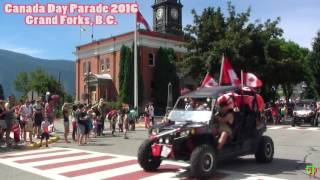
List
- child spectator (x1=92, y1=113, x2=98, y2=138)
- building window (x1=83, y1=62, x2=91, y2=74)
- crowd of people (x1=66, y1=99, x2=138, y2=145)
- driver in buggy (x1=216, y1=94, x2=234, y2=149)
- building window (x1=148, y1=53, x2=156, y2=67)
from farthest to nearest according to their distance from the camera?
building window (x1=83, y1=62, x2=91, y2=74) < building window (x1=148, y1=53, x2=156, y2=67) < child spectator (x1=92, y1=113, x2=98, y2=138) < crowd of people (x1=66, y1=99, x2=138, y2=145) < driver in buggy (x1=216, y1=94, x2=234, y2=149)

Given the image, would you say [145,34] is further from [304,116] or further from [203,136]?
[203,136]

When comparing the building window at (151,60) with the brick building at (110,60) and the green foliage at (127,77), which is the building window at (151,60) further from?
the green foliage at (127,77)

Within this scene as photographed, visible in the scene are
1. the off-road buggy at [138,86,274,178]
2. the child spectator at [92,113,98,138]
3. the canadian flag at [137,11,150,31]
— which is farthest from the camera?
the canadian flag at [137,11,150,31]

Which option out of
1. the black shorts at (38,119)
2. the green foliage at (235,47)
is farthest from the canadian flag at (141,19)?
the black shorts at (38,119)

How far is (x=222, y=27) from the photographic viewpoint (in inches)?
1523

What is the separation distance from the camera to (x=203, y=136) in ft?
35.2

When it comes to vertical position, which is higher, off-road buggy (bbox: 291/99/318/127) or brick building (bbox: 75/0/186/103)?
brick building (bbox: 75/0/186/103)

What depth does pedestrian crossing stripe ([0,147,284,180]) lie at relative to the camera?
10852 mm

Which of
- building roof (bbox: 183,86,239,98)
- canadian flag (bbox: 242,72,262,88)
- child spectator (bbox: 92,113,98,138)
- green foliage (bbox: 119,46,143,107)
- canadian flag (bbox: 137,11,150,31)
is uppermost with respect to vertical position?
canadian flag (bbox: 137,11,150,31)

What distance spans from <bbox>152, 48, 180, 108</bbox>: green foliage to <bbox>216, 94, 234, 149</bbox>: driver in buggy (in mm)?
40292

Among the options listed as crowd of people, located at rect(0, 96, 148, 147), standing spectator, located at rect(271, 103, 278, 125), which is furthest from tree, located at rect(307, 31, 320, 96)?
crowd of people, located at rect(0, 96, 148, 147)

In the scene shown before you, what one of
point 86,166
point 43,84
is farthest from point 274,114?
point 43,84

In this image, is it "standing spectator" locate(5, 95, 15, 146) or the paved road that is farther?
"standing spectator" locate(5, 95, 15, 146)

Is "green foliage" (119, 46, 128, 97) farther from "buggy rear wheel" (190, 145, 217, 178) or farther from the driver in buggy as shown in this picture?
"buggy rear wheel" (190, 145, 217, 178)
